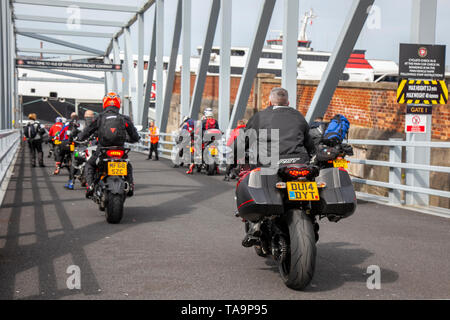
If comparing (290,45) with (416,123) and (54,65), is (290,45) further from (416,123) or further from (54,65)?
(54,65)

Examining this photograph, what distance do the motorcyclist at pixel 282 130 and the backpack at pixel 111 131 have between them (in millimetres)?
3226

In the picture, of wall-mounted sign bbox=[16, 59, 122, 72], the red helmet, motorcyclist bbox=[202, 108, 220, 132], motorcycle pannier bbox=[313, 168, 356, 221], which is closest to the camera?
motorcycle pannier bbox=[313, 168, 356, 221]

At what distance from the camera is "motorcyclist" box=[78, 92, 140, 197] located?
7527 millimetres

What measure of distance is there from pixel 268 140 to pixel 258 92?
18.8 metres

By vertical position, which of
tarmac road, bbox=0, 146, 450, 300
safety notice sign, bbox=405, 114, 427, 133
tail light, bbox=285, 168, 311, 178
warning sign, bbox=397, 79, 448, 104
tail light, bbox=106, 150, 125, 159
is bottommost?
tarmac road, bbox=0, 146, 450, 300

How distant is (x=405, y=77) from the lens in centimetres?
872

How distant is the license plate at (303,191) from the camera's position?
409 centimetres

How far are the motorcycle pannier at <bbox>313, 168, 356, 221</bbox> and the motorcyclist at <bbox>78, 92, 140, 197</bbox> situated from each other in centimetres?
369

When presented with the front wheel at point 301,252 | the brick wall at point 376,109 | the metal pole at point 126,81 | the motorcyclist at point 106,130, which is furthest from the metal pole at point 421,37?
the metal pole at point 126,81

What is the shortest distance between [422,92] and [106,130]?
180 inches

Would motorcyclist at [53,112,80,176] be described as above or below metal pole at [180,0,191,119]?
below

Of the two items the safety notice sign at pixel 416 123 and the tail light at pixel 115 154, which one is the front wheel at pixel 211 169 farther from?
the tail light at pixel 115 154

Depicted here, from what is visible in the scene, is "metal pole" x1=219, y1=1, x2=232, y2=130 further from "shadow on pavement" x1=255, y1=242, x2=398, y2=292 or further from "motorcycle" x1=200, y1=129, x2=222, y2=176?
"shadow on pavement" x1=255, y1=242, x2=398, y2=292

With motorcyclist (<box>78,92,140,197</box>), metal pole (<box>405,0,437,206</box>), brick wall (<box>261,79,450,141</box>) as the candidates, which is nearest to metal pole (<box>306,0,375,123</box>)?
metal pole (<box>405,0,437,206</box>)
